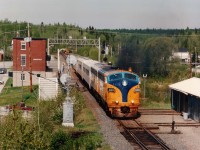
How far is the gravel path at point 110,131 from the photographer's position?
2175 cm

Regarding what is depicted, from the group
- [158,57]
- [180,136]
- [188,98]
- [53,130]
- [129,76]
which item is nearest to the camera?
[180,136]

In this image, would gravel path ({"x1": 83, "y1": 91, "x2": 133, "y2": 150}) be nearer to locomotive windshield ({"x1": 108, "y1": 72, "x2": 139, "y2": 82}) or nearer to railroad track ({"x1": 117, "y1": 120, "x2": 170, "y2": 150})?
railroad track ({"x1": 117, "y1": 120, "x2": 170, "y2": 150})

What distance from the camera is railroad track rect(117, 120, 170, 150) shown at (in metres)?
21.4

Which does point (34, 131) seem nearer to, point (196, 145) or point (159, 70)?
point (196, 145)

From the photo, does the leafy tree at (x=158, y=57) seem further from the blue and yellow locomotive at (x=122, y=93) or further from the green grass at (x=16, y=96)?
the blue and yellow locomotive at (x=122, y=93)

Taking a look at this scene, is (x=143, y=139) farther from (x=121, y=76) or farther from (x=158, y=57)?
(x=158, y=57)

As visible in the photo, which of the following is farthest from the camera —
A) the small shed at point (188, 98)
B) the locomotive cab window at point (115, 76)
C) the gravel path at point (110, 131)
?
the small shed at point (188, 98)

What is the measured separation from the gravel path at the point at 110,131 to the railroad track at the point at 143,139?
0.41 m

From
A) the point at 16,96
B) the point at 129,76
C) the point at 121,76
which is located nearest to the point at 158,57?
the point at 16,96

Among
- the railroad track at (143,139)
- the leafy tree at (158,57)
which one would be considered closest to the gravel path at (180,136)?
the railroad track at (143,139)

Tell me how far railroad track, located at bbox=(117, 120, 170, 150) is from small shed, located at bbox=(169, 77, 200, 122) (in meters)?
5.31

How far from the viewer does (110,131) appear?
25156 millimetres

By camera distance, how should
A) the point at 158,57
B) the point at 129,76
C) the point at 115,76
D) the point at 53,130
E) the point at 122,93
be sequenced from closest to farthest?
the point at 53,130, the point at 122,93, the point at 115,76, the point at 129,76, the point at 158,57

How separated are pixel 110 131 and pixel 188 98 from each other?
8.96 m
